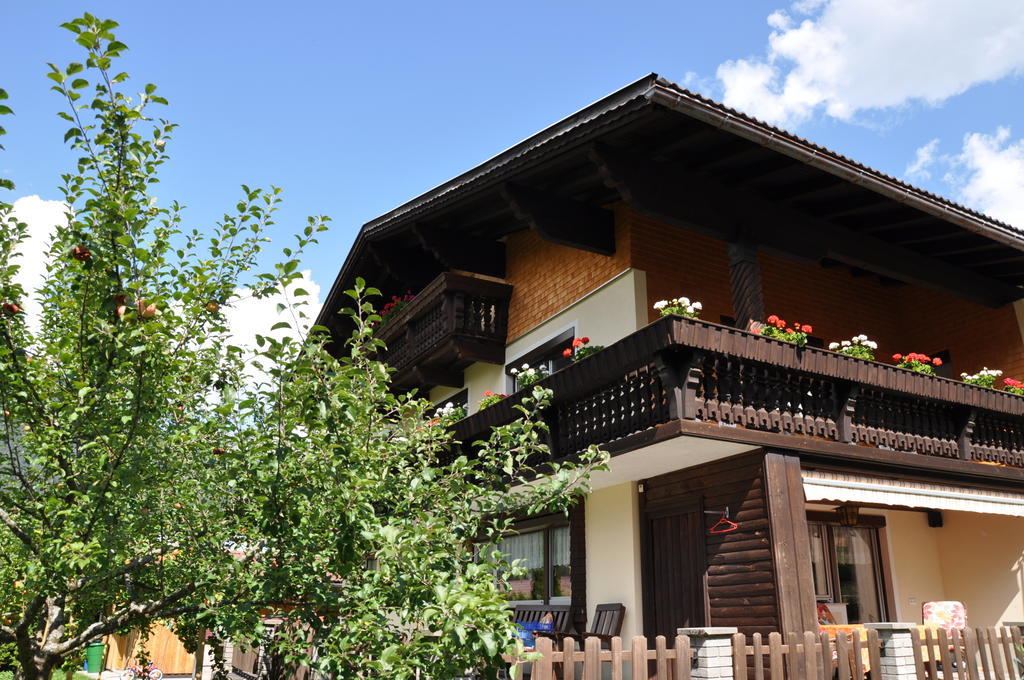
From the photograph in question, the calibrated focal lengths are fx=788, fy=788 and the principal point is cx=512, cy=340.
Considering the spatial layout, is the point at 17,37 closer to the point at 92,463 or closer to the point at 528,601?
the point at 92,463

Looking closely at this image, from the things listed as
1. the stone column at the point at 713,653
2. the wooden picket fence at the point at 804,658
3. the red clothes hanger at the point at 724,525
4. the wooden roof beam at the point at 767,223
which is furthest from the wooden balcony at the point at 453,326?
the stone column at the point at 713,653

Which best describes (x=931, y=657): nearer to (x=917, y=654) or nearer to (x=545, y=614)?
(x=917, y=654)

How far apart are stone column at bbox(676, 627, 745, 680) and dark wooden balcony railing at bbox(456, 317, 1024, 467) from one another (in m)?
1.98

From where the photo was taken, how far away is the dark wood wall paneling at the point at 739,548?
8180mm

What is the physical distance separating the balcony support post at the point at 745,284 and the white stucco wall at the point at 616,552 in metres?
2.71

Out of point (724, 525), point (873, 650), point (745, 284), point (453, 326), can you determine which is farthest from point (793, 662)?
point (453, 326)

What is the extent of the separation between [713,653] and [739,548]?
7.37ft

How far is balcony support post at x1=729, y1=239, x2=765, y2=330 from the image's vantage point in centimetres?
920

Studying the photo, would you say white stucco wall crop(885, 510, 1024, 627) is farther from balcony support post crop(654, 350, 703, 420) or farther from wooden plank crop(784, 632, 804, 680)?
balcony support post crop(654, 350, 703, 420)

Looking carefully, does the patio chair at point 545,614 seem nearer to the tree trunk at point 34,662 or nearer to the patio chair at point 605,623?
the patio chair at point 605,623

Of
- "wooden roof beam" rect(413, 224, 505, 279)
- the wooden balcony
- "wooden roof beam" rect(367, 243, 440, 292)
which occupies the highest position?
"wooden roof beam" rect(367, 243, 440, 292)

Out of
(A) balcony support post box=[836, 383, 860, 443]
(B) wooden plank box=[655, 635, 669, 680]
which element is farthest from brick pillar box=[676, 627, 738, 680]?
(A) balcony support post box=[836, 383, 860, 443]

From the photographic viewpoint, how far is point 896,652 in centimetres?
723

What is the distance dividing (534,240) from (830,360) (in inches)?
233
